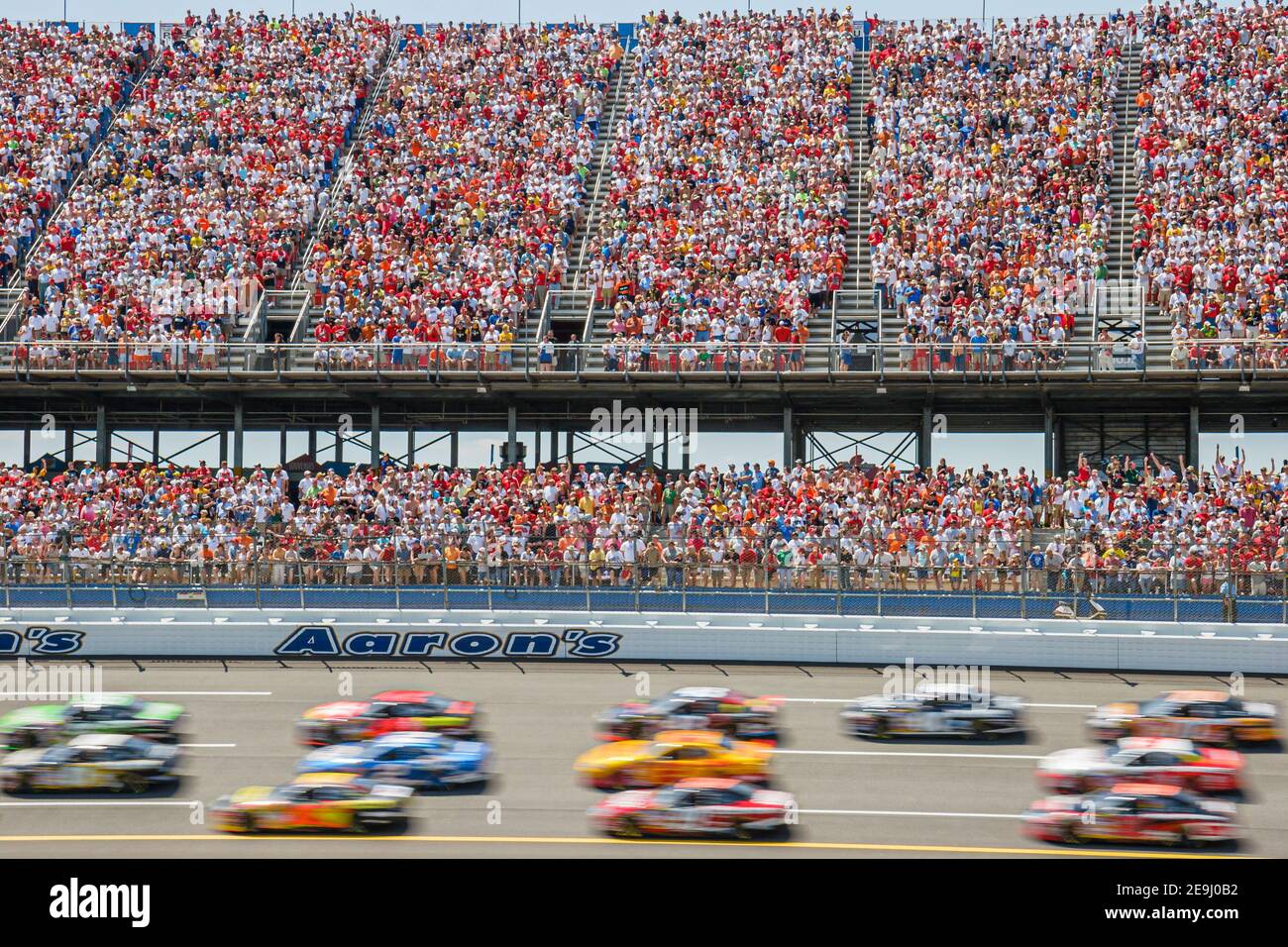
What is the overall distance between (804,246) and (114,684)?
64.6 feet

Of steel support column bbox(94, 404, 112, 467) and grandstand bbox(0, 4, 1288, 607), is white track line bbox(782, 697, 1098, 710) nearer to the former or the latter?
grandstand bbox(0, 4, 1288, 607)

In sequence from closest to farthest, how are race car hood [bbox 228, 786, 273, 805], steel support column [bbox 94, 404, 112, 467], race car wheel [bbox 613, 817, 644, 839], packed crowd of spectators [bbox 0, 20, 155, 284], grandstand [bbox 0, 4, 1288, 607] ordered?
race car wheel [bbox 613, 817, 644, 839]
race car hood [bbox 228, 786, 273, 805]
grandstand [bbox 0, 4, 1288, 607]
steel support column [bbox 94, 404, 112, 467]
packed crowd of spectators [bbox 0, 20, 155, 284]

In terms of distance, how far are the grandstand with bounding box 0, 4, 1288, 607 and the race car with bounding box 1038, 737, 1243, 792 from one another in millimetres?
7577

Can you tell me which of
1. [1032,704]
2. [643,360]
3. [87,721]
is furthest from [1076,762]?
[643,360]

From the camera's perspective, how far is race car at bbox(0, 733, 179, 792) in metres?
18.3

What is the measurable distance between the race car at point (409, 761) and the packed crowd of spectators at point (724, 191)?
16755 mm

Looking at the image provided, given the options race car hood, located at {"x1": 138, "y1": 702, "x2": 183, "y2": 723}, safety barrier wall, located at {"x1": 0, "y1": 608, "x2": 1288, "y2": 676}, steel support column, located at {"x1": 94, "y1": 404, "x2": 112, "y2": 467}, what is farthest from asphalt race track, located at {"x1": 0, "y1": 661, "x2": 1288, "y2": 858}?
steel support column, located at {"x1": 94, "y1": 404, "x2": 112, "y2": 467}

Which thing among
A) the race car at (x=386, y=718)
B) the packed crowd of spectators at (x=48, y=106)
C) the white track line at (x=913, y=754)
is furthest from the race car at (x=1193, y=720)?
the packed crowd of spectators at (x=48, y=106)

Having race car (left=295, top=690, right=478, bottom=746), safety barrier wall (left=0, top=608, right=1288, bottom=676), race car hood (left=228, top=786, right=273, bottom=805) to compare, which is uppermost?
safety barrier wall (left=0, top=608, right=1288, bottom=676)

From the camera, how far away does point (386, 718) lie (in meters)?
20.4

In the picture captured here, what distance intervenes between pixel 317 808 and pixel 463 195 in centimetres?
2592

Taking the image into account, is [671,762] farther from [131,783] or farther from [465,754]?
[131,783]

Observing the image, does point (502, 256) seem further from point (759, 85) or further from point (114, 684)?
point (114, 684)

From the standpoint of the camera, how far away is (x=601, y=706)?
23.4 m
